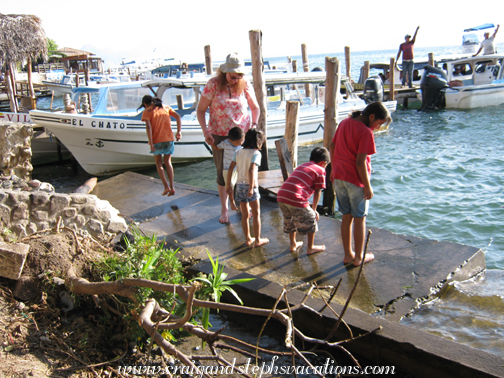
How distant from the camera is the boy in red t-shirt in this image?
3.84 meters

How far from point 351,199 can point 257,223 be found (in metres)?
1.17

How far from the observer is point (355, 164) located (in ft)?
13.1

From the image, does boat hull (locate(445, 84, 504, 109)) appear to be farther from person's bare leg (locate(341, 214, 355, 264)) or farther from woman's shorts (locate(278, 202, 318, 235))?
woman's shorts (locate(278, 202, 318, 235))

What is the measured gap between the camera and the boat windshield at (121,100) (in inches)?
501

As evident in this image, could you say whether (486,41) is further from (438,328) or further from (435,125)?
(438,328)

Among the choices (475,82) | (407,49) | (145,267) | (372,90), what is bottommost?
(145,267)

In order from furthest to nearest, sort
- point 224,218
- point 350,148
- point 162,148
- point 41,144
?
point 41,144 < point 162,148 < point 224,218 < point 350,148

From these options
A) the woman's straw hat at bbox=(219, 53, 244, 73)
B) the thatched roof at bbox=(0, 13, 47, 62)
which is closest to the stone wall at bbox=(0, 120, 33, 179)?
the woman's straw hat at bbox=(219, 53, 244, 73)

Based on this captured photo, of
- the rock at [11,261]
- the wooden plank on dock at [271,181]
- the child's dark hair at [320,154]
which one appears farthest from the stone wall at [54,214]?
the wooden plank on dock at [271,181]

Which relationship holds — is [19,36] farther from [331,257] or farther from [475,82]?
[475,82]

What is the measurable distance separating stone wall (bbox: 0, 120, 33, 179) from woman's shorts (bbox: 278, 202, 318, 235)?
666cm

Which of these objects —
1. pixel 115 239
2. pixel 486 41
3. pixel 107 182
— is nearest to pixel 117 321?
pixel 115 239

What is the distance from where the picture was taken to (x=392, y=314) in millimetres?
3521

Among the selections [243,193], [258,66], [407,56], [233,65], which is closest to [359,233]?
[243,193]
